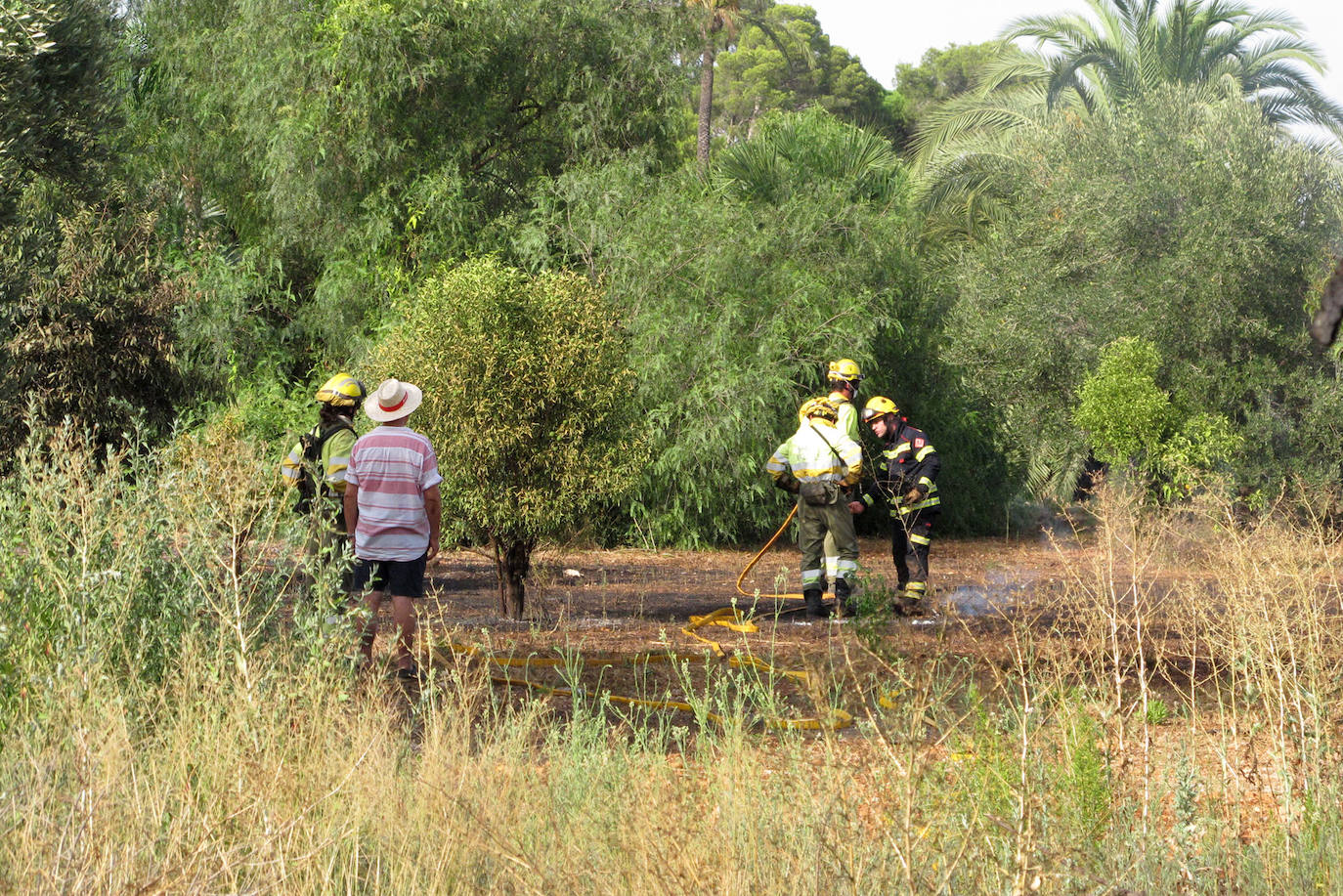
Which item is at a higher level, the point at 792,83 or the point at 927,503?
the point at 792,83

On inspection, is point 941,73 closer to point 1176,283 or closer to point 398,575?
point 1176,283

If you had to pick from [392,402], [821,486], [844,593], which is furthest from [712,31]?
[392,402]

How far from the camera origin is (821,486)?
10.2m

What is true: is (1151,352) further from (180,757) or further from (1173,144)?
(180,757)

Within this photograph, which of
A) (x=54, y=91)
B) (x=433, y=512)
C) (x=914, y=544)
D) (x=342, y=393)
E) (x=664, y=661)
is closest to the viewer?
(x=433, y=512)

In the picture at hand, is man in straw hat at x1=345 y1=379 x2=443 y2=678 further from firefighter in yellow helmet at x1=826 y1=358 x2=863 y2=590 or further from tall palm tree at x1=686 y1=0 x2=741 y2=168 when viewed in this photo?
tall palm tree at x1=686 y1=0 x2=741 y2=168

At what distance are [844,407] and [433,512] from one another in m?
4.24

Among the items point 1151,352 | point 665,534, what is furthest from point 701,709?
point 1151,352

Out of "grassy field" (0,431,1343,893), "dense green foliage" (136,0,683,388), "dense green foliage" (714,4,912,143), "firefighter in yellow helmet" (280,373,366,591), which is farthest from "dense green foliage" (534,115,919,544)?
"dense green foliage" (714,4,912,143)

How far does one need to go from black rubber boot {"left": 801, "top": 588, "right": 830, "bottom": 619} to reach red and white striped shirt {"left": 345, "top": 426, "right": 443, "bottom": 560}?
4021mm

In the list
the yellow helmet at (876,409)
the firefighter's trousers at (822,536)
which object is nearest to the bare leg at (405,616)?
the firefighter's trousers at (822,536)

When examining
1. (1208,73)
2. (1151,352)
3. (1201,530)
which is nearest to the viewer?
(1201,530)

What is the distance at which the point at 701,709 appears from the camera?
4734mm

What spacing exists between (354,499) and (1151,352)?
13608 millimetres
